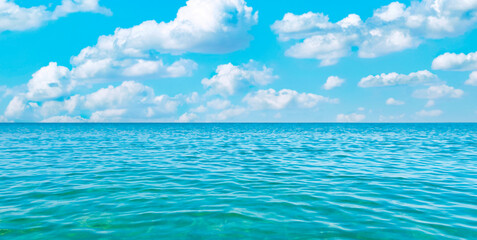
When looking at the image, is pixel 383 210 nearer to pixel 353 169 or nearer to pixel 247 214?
pixel 247 214

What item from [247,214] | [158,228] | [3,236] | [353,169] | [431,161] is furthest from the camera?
[431,161]

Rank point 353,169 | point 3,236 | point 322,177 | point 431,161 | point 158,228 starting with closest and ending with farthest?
point 3,236 → point 158,228 → point 322,177 → point 353,169 → point 431,161

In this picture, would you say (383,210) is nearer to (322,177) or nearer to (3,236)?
(322,177)

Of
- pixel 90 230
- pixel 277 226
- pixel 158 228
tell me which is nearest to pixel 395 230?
pixel 277 226

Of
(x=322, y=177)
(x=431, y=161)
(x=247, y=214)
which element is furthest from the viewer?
(x=431, y=161)

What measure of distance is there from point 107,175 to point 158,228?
10.3 metres

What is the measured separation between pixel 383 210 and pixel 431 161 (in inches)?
651

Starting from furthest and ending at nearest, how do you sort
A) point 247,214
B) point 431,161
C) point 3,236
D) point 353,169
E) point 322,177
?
point 431,161, point 353,169, point 322,177, point 247,214, point 3,236

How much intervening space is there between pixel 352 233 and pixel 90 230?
25.7 ft

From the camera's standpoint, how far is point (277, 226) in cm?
990

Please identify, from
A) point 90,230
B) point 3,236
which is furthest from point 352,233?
point 3,236

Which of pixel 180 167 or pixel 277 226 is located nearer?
pixel 277 226

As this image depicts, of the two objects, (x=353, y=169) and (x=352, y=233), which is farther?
(x=353, y=169)

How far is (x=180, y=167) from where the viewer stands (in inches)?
861
